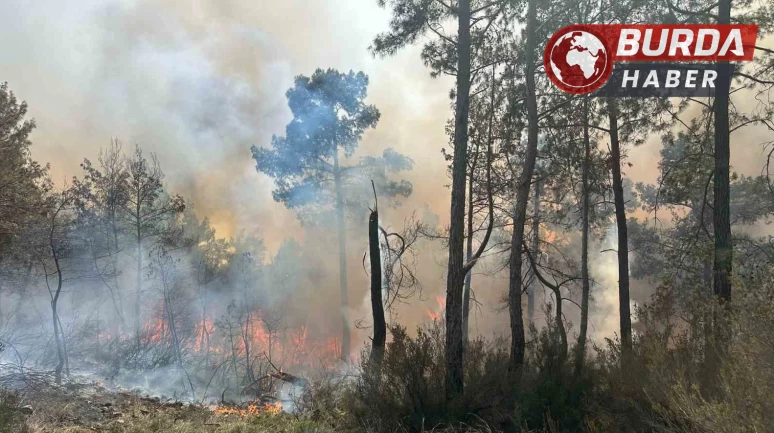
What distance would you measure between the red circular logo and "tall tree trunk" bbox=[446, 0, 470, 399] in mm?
2595

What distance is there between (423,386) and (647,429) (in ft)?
10.00

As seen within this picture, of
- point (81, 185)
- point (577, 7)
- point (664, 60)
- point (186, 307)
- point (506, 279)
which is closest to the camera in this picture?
point (664, 60)

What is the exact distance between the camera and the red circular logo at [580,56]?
397 inches

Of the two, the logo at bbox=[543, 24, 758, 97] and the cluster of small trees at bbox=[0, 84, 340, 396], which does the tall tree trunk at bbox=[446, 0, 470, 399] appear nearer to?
the logo at bbox=[543, 24, 758, 97]

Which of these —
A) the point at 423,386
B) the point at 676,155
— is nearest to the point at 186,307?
the point at 423,386

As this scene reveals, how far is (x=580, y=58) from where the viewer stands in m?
10.3

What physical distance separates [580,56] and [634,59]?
114 centimetres

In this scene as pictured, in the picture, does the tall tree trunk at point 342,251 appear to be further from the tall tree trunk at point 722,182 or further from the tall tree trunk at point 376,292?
the tall tree trunk at point 722,182

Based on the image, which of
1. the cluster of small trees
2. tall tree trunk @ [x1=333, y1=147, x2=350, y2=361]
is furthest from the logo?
tall tree trunk @ [x1=333, y1=147, x2=350, y2=361]

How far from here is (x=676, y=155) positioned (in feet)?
72.5

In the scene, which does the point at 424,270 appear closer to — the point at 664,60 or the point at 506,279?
the point at 506,279

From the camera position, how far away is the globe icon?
10.1 meters

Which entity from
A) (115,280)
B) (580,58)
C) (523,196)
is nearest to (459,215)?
(523,196)

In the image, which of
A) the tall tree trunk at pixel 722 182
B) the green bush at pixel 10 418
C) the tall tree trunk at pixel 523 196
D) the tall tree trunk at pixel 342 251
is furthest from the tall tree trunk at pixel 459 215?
the tall tree trunk at pixel 342 251
